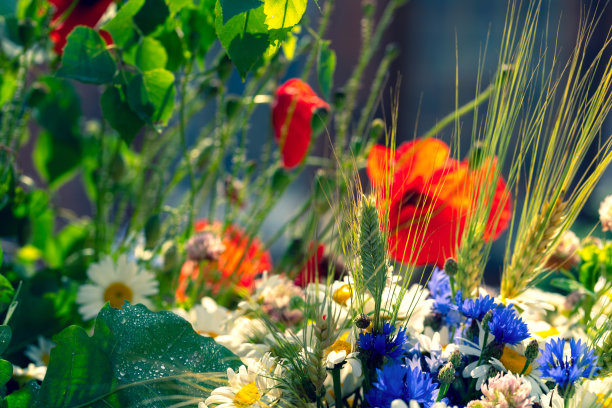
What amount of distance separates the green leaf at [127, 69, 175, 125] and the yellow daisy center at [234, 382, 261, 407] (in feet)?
0.63

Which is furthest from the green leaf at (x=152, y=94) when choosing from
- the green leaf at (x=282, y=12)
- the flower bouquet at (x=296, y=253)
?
the green leaf at (x=282, y=12)

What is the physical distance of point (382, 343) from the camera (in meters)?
Result: 0.30

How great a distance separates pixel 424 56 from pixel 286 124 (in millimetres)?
2464

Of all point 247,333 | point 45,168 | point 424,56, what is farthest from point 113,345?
point 424,56

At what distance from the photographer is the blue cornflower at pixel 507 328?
0.31 meters

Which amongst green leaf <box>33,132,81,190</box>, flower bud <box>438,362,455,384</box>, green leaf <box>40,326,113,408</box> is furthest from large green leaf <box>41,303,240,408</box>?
green leaf <box>33,132,81,190</box>

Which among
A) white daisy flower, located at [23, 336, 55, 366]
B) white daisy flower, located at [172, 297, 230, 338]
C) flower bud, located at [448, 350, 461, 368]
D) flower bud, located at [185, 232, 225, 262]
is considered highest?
flower bud, located at [448, 350, 461, 368]

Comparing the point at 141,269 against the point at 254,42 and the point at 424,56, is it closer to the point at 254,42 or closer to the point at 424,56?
the point at 254,42

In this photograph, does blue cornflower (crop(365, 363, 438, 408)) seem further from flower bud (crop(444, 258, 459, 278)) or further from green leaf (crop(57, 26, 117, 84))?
green leaf (crop(57, 26, 117, 84))

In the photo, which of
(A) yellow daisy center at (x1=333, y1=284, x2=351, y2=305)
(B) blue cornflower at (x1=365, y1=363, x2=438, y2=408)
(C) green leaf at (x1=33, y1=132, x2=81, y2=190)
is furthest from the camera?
(C) green leaf at (x1=33, y1=132, x2=81, y2=190)

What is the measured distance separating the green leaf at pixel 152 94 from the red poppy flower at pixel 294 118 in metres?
0.14

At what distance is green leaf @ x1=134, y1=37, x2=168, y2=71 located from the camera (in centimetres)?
42

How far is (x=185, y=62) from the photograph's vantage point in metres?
0.46

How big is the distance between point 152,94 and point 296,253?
0.21 metres
